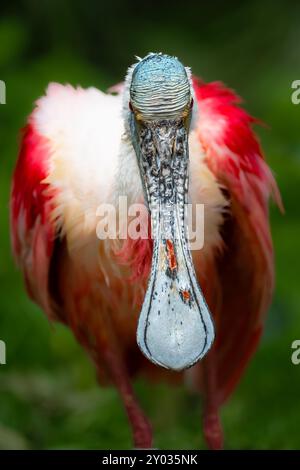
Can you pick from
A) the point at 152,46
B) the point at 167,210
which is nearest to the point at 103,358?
the point at 167,210

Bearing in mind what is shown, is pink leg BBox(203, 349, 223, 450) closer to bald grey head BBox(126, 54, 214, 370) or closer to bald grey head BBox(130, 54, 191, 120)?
bald grey head BBox(126, 54, 214, 370)

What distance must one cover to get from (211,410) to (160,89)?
1489 mm

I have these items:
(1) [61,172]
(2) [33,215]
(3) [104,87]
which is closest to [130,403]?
(2) [33,215]

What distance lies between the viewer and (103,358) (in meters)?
4.66

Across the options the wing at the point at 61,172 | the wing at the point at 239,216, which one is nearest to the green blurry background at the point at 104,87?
the wing at the point at 239,216

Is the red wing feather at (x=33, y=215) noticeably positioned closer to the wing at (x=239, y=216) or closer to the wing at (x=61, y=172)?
the wing at (x=61, y=172)

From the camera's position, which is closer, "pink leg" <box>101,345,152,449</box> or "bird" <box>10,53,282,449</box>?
"bird" <box>10,53,282,449</box>

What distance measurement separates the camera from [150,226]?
401 centimetres

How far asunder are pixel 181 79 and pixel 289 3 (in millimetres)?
4095

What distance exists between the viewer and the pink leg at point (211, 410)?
465 centimetres

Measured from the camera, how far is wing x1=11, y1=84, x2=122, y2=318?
13.8ft

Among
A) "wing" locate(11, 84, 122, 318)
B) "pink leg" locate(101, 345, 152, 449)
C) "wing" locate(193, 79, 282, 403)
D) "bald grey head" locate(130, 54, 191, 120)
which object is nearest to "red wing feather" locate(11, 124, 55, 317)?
"wing" locate(11, 84, 122, 318)

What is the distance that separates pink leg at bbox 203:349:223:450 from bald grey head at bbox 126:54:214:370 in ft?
3.18
